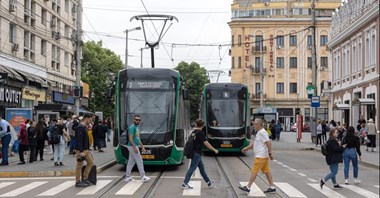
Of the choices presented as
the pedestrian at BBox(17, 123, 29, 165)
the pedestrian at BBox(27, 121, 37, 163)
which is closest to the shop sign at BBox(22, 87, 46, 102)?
the pedestrian at BBox(27, 121, 37, 163)

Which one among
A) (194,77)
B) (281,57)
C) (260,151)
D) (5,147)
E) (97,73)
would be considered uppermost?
(281,57)

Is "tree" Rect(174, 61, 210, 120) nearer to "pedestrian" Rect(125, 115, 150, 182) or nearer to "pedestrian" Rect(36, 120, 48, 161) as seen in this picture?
"pedestrian" Rect(36, 120, 48, 161)

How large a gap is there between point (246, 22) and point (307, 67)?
420 inches

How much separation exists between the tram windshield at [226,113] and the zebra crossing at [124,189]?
10.1 meters

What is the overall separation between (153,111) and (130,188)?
4815 mm

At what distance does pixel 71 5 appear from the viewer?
158 feet

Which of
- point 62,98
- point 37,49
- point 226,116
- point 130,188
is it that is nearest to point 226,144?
point 226,116

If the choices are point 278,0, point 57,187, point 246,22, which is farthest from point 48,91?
point 278,0

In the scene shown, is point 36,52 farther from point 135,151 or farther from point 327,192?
point 327,192

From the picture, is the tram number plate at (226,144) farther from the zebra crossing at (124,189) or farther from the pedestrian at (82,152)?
the pedestrian at (82,152)

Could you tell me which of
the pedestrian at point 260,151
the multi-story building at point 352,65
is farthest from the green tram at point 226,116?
the pedestrian at point 260,151

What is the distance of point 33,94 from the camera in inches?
1395

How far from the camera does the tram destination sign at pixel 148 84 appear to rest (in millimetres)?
18953

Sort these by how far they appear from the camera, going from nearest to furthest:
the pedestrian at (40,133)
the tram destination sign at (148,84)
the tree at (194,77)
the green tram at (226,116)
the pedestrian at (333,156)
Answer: the pedestrian at (333,156)
the tram destination sign at (148,84)
the pedestrian at (40,133)
the green tram at (226,116)
the tree at (194,77)
